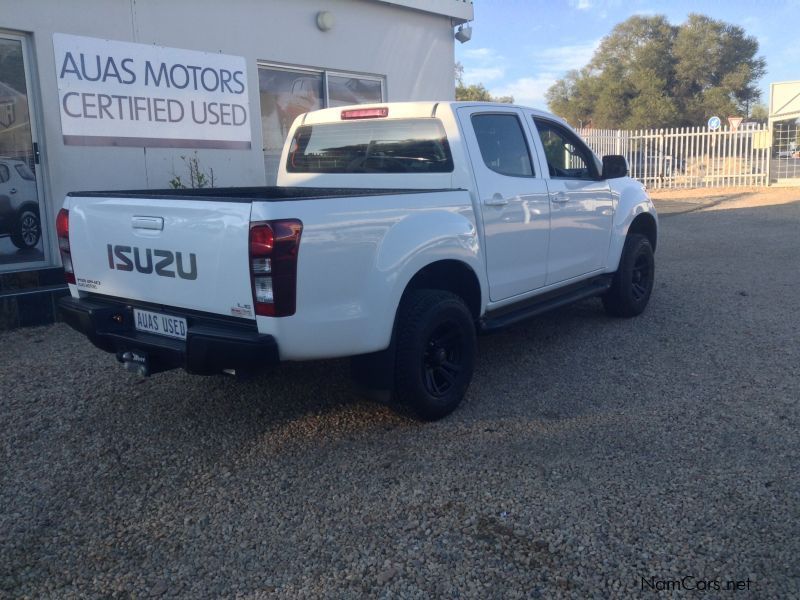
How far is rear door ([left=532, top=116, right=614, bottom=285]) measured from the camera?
5.85 m

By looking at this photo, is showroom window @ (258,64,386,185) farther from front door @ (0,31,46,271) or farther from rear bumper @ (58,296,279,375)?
rear bumper @ (58,296,279,375)

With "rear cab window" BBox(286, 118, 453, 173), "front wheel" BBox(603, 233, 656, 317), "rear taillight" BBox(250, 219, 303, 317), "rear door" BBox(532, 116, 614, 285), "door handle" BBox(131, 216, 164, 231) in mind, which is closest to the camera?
"rear taillight" BBox(250, 219, 303, 317)

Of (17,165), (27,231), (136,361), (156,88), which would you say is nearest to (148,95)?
(156,88)

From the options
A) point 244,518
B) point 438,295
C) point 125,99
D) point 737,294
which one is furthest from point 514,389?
point 125,99

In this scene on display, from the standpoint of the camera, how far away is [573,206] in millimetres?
6012

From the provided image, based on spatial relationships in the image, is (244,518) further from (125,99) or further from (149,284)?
(125,99)

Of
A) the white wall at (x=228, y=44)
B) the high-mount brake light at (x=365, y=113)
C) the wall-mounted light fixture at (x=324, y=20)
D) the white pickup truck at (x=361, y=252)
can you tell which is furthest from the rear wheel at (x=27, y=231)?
the wall-mounted light fixture at (x=324, y=20)

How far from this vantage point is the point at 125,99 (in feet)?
27.4

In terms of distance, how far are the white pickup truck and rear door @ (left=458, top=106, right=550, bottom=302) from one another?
1 centimetres

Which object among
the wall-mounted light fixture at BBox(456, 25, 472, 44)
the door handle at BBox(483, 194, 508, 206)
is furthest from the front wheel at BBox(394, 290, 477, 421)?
the wall-mounted light fixture at BBox(456, 25, 472, 44)

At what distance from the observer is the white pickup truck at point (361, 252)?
3730 millimetres

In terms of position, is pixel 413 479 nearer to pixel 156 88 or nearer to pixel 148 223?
pixel 148 223

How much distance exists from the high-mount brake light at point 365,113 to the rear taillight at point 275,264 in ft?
6.62

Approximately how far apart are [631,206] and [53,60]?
18.8ft
